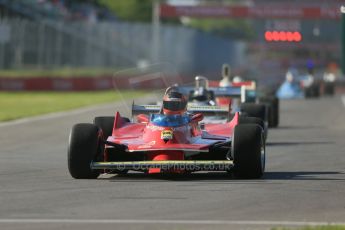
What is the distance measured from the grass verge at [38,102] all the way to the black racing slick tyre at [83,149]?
1661 cm

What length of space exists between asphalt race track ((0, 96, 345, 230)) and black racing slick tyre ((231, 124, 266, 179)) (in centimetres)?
18

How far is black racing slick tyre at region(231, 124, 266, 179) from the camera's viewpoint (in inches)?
582

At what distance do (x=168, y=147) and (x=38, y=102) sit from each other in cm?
3094

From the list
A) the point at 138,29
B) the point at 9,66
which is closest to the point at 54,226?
the point at 9,66

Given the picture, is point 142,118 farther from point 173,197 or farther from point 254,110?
point 254,110

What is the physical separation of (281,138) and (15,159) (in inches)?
310

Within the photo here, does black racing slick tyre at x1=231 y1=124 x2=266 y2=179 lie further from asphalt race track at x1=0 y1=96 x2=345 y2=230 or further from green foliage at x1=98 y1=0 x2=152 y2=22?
green foliage at x1=98 y1=0 x2=152 y2=22

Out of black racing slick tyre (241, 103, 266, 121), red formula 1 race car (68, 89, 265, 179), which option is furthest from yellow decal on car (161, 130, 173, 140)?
black racing slick tyre (241, 103, 266, 121)

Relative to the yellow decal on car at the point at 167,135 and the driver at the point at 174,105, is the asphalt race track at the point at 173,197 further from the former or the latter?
the driver at the point at 174,105

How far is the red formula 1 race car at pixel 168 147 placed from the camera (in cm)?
1480

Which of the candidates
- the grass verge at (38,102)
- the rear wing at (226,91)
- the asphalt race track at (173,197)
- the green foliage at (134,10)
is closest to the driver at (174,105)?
the asphalt race track at (173,197)

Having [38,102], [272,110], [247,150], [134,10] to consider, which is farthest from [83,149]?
[134,10]

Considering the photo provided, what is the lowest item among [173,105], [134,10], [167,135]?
[134,10]

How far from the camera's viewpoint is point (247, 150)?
1479cm
